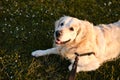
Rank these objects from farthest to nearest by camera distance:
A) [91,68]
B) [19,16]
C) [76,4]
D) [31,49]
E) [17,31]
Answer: [76,4]
[19,16]
[17,31]
[31,49]
[91,68]

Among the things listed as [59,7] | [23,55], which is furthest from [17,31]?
[59,7]

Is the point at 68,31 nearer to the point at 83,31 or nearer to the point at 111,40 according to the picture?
the point at 83,31

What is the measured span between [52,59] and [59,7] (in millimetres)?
2097

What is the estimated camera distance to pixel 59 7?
327 inches

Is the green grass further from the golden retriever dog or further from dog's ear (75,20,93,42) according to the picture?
dog's ear (75,20,93,42)

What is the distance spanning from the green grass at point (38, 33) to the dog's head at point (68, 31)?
32.8 inches

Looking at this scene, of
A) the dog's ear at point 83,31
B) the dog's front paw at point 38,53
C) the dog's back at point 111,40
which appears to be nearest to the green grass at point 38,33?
the dog's front paw at point 38,53

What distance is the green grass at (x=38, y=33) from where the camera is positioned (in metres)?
6.27

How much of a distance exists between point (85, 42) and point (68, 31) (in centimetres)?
48

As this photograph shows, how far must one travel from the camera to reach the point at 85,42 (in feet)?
19.7

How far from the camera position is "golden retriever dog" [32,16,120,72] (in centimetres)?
575

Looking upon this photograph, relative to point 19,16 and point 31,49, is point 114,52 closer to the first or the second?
point 31,49

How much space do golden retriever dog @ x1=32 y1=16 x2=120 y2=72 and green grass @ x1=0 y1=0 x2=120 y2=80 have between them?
0.16m

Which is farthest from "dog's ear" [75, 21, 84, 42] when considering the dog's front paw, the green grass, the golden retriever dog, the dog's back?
the dog's front paw
